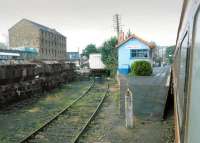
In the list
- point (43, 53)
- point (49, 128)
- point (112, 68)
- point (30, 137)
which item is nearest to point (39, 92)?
point (49, 128)

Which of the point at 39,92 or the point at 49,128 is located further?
the point at 39,92

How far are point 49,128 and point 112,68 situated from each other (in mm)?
30389

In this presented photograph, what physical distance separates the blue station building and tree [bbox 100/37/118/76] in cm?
619

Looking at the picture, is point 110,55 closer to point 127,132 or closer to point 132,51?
point 132,51

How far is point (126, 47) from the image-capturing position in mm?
33125

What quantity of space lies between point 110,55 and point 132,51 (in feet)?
36.8

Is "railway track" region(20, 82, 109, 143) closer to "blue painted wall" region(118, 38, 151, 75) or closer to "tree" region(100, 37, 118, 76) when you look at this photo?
"blue painted wall" region(118, 38, 151, 75)

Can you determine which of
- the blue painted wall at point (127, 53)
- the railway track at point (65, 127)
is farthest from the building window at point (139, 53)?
the railway track at point (65, 127)

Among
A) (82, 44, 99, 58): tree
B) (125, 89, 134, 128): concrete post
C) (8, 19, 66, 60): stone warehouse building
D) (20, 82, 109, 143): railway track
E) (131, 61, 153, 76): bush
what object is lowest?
(20, 82, 109, 143): railway track

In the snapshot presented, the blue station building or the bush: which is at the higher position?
the blue station building

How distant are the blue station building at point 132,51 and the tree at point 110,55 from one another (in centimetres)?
619

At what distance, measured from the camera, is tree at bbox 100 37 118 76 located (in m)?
40.8

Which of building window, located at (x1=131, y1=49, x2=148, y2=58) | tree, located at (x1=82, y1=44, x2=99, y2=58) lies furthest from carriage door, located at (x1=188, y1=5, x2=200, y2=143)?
tree, located at (x1=82, y1=44, x2=99, y2=58)

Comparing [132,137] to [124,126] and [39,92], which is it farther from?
[39,92]
